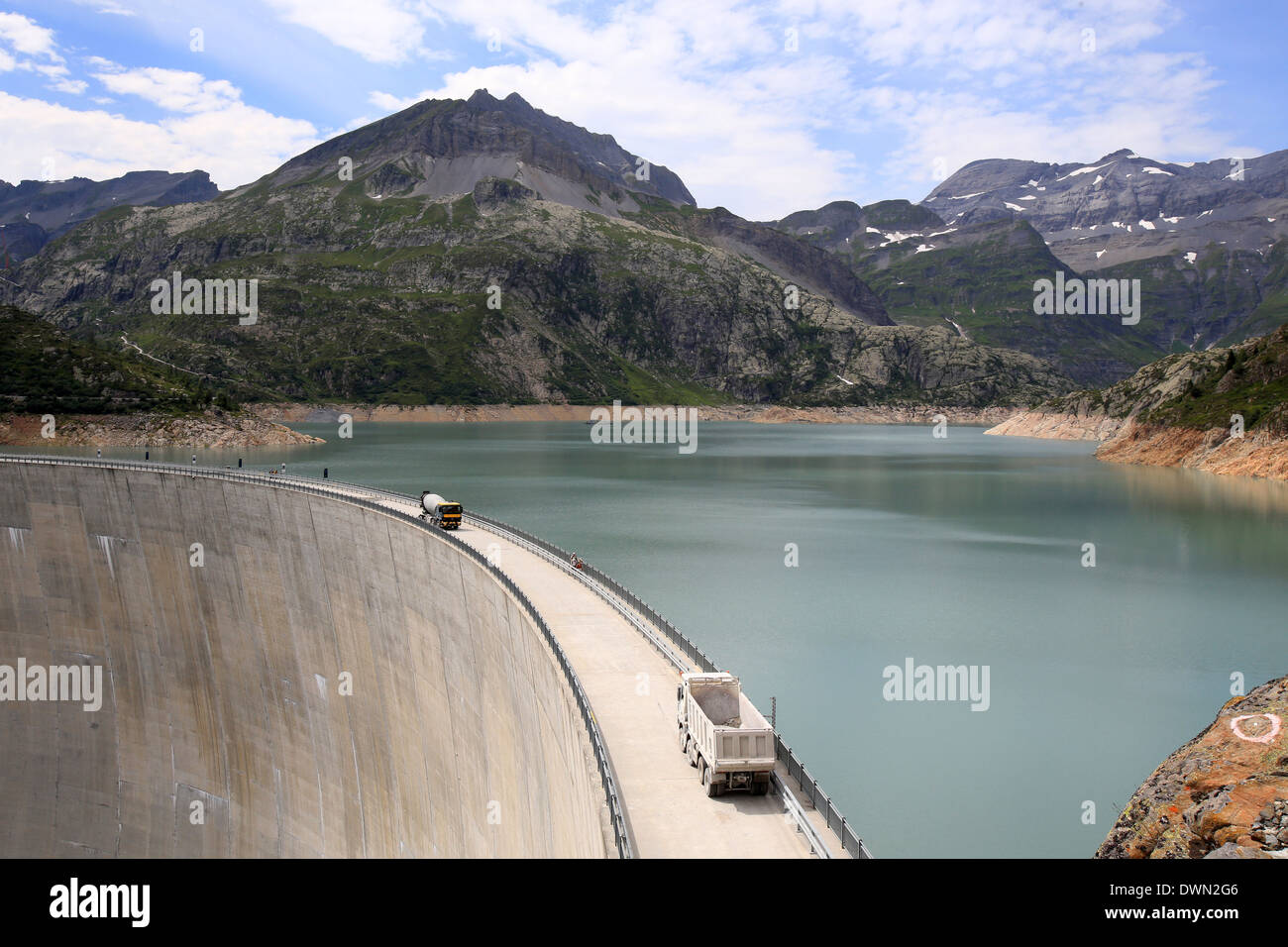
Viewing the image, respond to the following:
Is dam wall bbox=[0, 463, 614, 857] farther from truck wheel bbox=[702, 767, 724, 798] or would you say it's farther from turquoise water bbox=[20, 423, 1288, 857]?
truck wheel bbox=[702, 767, 724, 798]

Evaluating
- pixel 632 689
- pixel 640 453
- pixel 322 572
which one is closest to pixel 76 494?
pixel 322 572

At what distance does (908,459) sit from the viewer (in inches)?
6063

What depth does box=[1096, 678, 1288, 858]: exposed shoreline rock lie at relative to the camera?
1447 centimetres

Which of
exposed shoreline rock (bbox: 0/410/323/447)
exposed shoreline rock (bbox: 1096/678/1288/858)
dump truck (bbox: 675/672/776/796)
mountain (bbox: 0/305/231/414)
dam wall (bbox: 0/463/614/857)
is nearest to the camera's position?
exposed shoreline rock (bbox: 1096/678/1288/858)

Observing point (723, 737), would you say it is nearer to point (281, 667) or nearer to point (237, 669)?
point (281, 667)

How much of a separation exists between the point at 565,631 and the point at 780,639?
13338 millimetres

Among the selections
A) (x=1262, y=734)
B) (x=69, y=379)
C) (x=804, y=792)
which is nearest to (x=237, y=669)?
(x=804, y=792)

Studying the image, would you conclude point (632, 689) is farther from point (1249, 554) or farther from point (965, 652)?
point (1249, 554)

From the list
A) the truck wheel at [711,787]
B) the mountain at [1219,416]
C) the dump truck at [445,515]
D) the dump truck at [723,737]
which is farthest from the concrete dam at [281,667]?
the mountain at [1219,416]

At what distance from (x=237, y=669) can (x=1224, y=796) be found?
4747cm

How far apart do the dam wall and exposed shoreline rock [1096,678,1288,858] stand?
20.8 metres

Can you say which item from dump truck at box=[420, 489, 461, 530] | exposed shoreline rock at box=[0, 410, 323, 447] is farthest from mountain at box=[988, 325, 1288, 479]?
exposed shoreline rock at box=[0, 410, 323, 447]

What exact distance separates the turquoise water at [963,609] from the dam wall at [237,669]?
40.2 ft

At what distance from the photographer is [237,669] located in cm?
4972
